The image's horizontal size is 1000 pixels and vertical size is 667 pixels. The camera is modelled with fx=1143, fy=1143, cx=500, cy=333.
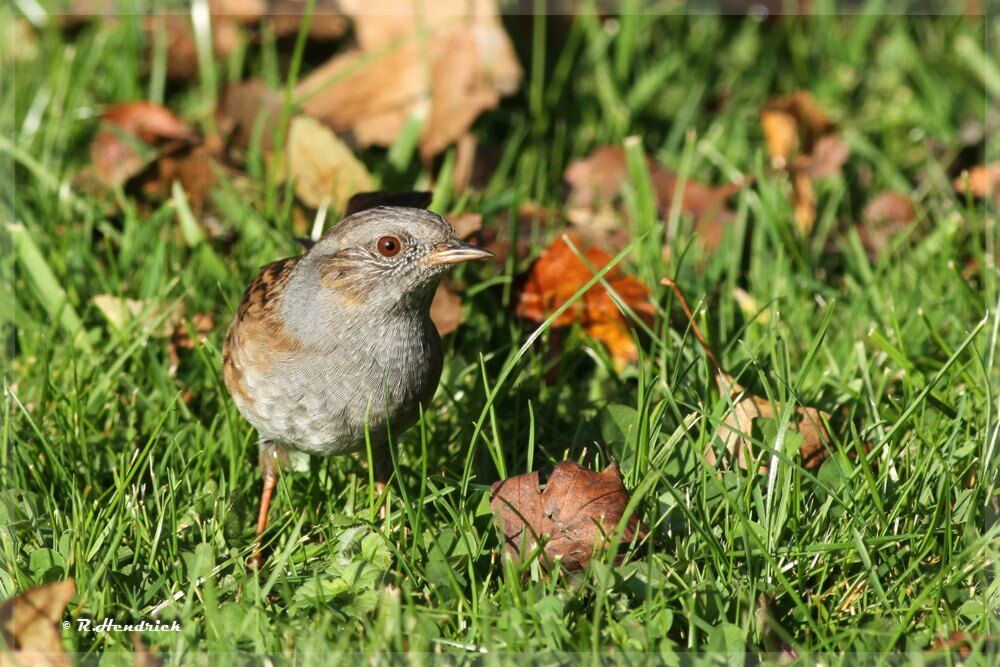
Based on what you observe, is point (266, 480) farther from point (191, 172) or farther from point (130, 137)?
point (130, 137)

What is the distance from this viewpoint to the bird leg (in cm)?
349

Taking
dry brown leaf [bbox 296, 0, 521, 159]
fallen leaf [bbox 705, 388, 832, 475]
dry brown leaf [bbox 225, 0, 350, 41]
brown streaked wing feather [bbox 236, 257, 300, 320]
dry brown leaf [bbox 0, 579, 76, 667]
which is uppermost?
dry brown leaf [bbox 225, 0, 350, 41]

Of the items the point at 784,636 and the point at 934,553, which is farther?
the point at 934,553

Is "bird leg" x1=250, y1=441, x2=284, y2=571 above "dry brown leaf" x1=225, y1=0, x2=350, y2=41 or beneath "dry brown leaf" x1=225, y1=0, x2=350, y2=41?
beneath

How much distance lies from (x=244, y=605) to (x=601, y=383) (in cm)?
173

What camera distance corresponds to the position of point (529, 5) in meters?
6.23

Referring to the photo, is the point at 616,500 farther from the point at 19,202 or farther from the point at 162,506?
the point at 19,202

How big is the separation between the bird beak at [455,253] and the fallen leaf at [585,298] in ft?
2.95

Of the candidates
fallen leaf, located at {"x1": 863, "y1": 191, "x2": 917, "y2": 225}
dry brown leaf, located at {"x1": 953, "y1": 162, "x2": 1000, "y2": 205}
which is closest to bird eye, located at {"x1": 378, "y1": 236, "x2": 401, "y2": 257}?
fallen leaf, located at {"x1": 863, "y1": 191, "x2": 917, "y2": 225}

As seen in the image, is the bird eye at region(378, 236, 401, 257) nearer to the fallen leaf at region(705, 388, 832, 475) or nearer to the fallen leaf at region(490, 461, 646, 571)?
the fallen leaf at region(490, 461, 646, 571)

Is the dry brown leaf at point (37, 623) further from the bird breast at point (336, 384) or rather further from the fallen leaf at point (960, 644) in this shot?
the fallen leaf at point (960, 644)

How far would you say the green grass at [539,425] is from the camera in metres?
3.09

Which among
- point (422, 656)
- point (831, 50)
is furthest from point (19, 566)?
point (831, 50)

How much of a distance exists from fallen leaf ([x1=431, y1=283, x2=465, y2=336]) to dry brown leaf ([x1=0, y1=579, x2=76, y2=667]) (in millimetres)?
1700
